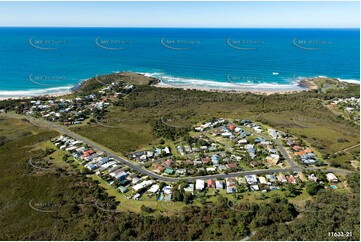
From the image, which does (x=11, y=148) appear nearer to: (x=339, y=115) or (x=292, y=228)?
(x=292, y=228)

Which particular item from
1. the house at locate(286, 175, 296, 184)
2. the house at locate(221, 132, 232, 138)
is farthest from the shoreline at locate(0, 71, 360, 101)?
Result: the house at locate(286, 175, 296, 184)

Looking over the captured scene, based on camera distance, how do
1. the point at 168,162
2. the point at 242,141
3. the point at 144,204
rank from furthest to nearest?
the point at 242,141, the point at 168,162, the point at 144,204

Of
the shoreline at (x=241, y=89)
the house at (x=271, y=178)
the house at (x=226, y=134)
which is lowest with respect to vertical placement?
the house at (x=271, y=178)

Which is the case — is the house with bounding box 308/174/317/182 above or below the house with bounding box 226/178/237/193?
above

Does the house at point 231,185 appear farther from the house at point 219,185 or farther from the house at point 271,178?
the house at point 271,178

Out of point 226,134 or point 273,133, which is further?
point 273,133

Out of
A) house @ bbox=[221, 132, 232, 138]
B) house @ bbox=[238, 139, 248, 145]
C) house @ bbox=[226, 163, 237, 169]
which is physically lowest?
house @ bbox=[226, 163, 237, 169]

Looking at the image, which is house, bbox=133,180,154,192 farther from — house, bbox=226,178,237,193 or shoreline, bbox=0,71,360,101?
shoreline, bbox=0,71,360,101

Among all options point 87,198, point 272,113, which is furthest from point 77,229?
point 272,113

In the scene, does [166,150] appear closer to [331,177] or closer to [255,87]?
A: [331,177]

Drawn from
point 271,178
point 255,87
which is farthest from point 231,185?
point 255,87

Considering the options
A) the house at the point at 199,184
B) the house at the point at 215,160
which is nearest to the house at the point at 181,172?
the house at the point at 199,184
